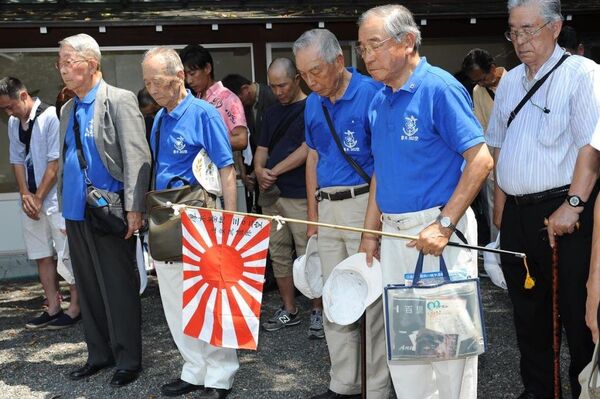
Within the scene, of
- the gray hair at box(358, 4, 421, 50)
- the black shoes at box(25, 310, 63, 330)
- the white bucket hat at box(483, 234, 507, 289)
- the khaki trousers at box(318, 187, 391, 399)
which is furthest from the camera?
the black shoes at box(25, 310, 63, 330)

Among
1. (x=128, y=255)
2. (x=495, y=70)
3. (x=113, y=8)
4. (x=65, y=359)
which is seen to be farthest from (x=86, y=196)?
(x=113, y=8)

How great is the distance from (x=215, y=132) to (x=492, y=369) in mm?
2245

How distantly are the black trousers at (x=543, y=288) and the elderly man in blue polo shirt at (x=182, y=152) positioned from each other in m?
1.63

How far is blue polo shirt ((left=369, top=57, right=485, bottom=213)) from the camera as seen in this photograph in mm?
3258

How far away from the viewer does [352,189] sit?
4.12 metres

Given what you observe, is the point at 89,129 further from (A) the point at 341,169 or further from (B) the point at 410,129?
(B) the point at 410,129

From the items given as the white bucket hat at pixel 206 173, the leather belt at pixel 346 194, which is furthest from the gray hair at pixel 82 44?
the leather belt at pixel 346 194

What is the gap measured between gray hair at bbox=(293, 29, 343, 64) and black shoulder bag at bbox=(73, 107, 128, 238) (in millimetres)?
1489

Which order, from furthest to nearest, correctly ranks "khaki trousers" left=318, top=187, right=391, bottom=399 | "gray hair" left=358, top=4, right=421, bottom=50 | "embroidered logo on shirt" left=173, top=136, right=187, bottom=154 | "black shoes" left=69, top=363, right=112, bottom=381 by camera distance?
"black shoes" left=69, top=363, right=112, bottom=381, "embroidered logo on shirt" left=173, top=136, right=187, bottom=154, "khaki trousers" left=318, top=187, right=391, bottom=399, "gray hair" left=358, top=4, right=421, bottom=50

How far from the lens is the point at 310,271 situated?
4.32 metres

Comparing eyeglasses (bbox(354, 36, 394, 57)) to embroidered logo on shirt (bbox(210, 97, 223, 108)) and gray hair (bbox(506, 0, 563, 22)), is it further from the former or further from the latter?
Result: embroidered logo on shirt (bbox(210, 97, 223, 108))

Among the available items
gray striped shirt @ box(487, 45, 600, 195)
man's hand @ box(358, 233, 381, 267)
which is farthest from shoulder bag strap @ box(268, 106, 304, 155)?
gray striped shirt @ box(487, 45, 600, 195)

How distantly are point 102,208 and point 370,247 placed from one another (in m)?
1.75

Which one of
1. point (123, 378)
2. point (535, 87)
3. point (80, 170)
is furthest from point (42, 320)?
point (535, 87)
